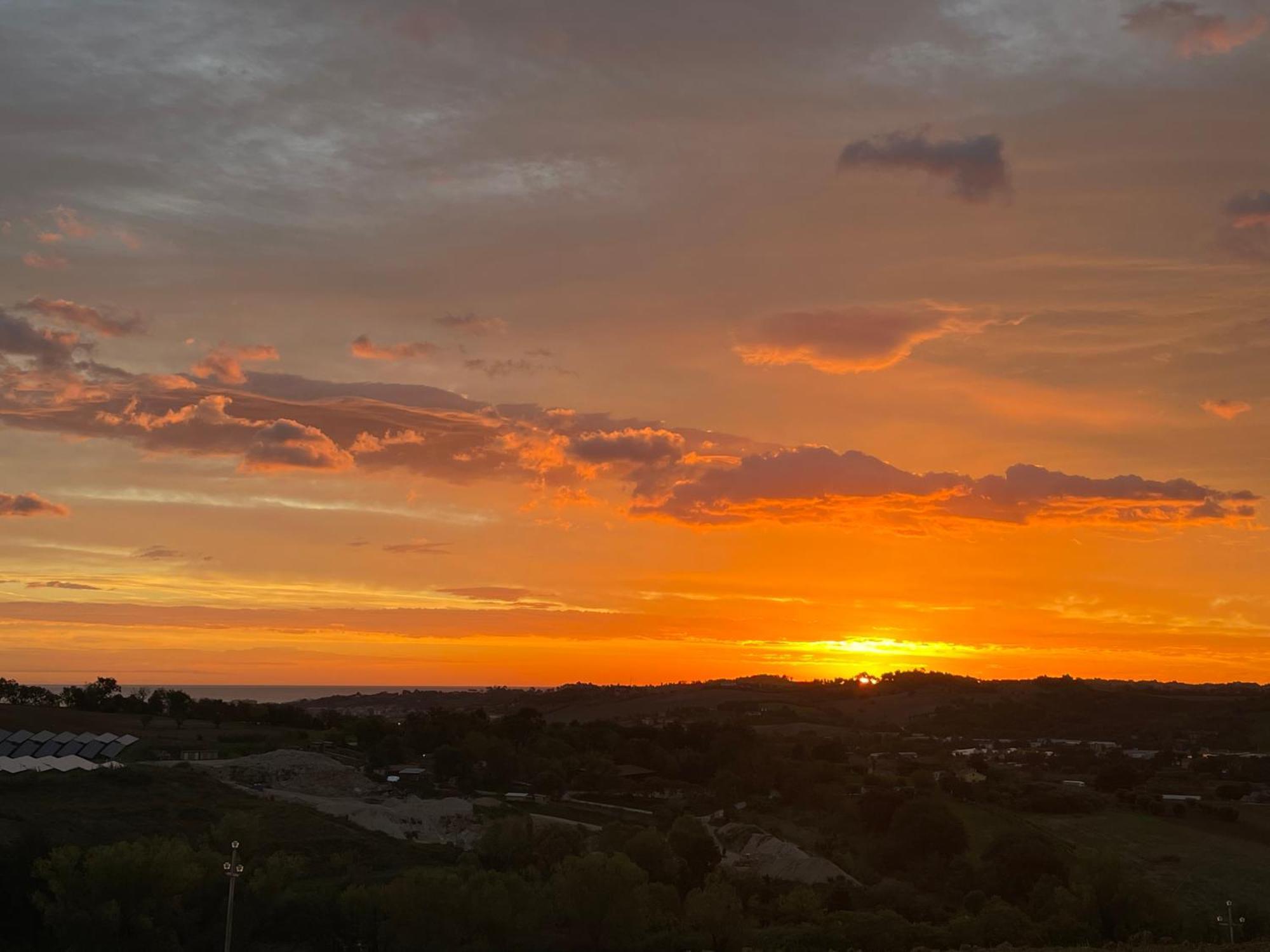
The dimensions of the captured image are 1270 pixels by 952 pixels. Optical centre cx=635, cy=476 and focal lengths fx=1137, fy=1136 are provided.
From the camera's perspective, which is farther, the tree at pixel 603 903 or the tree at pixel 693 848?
the tree at pixel 693 848

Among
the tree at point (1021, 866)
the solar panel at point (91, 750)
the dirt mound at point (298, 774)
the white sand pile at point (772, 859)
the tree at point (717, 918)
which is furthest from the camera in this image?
the solar panel at point (91, 750)

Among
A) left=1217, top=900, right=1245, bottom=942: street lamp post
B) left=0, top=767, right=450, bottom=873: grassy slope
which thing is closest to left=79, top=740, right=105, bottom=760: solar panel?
left=0, top=767, right=450, bottom=873: grassy slope

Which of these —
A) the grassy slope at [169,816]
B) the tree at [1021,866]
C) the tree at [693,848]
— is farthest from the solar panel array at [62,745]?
the tree at [1021,866]

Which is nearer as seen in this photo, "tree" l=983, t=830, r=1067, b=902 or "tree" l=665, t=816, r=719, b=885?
"tree" l=983, t=830, r=1067, b=902

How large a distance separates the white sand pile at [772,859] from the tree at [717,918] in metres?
19.1

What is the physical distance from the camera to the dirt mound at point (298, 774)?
89188 millimetres

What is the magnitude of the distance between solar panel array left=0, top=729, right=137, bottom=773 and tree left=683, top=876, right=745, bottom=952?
6502cm

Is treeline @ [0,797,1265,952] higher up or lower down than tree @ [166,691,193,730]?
lower down

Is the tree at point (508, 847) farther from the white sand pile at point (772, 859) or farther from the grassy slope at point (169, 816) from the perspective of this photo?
the white sand pile at point (772, 859)

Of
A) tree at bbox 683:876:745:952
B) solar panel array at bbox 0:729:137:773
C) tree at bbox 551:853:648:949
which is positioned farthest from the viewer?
solar panel array at bbox 0:729:137:773

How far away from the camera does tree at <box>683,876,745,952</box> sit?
46344 millimetres

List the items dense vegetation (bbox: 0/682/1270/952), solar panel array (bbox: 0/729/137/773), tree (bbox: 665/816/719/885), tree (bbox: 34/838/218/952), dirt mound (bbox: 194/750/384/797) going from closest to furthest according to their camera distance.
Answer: tree (bbox: 34/838/218/952) < dense vegetation (bbox: 0/682/1270/952) < tree (bbox: 665/816/719/885) < dirt mound (bbox: 194/750/384/797) < solar panel array (bbox: 0/729/137/773)

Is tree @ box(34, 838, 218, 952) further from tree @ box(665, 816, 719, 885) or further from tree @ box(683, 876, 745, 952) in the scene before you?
A: tree @ box(665, 816, 719, 885)

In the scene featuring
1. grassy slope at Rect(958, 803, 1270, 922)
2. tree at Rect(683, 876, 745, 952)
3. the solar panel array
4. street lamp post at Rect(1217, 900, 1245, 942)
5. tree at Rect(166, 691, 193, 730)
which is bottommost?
grassy slope at Rect(958, 803, 1270, 922)
